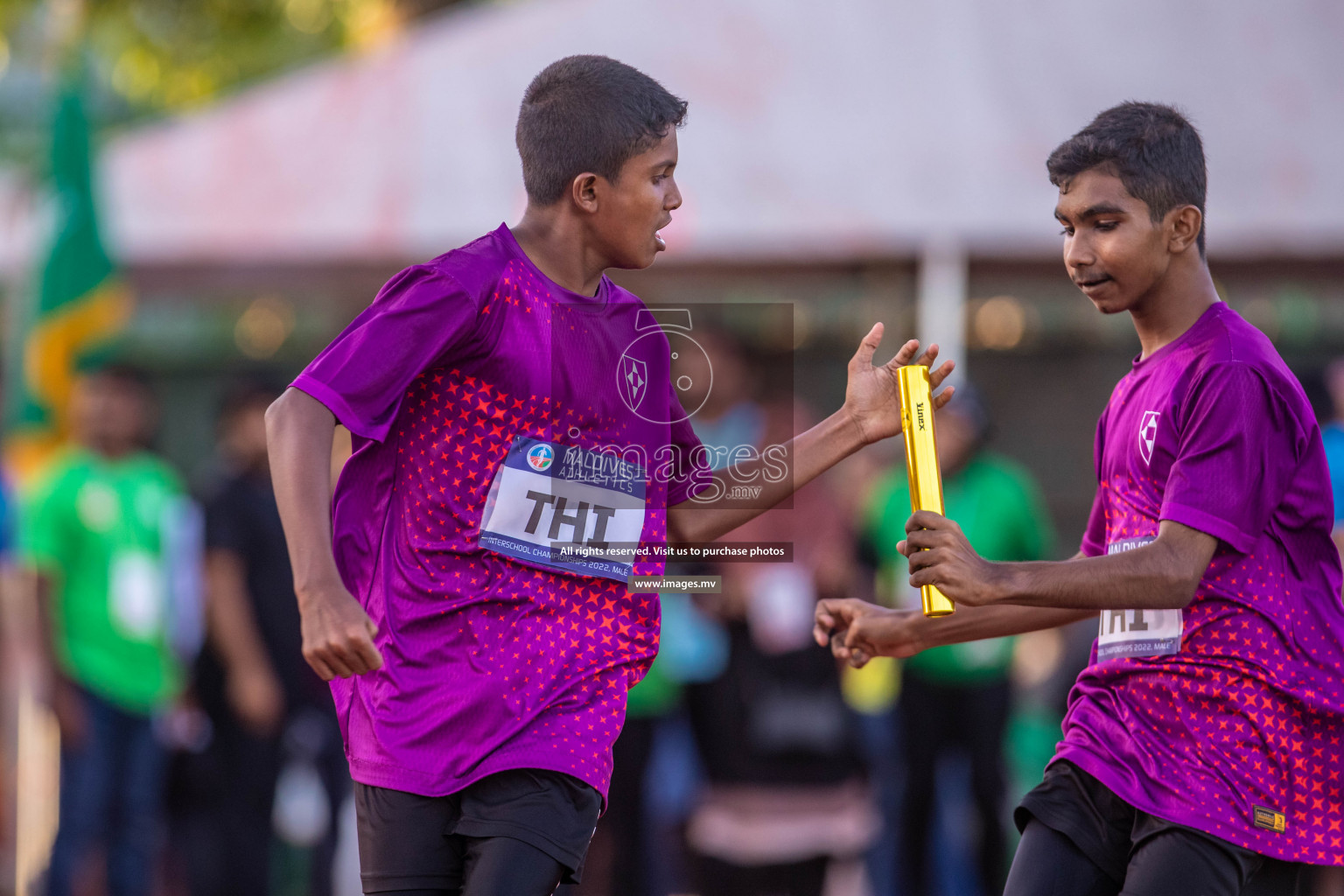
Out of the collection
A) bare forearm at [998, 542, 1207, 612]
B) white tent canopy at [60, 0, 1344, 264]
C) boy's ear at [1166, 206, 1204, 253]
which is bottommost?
bare forearm at [998, 542, 1207, 612]

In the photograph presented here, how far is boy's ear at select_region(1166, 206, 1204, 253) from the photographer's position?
3064 mm

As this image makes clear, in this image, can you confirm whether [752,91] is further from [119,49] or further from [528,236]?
[119,49]

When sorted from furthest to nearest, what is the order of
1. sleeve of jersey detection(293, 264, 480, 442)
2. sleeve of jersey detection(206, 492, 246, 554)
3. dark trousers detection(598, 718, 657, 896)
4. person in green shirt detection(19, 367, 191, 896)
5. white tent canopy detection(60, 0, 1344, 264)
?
white tent canopy detection(60, 0, 1344, 264), sleeve of jersey detection(206, 492, 246, 554), person in green shirt detection(19, 367, 191, 896), dark trousers detection(598, 718, 657, 896), sleeve of jersey detection(293, 264, 480, 442)

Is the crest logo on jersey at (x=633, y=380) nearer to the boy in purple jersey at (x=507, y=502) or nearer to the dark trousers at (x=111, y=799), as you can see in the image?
the boy in purple jersey at (x=507, y=502)

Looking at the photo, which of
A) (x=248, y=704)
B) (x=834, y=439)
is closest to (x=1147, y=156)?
(x=834, y=439)

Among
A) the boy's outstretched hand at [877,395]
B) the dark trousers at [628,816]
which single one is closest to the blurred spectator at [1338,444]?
the dark trousers at [628,816]

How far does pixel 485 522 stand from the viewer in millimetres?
2945

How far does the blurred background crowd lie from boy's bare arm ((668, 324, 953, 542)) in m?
0.44

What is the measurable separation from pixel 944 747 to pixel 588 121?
194 inches

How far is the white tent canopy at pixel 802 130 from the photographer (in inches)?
396

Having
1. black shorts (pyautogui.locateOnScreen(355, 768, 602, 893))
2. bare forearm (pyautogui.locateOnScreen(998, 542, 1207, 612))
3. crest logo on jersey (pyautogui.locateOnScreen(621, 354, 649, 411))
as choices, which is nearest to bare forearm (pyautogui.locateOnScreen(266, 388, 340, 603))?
black shorts (pyautogui.locateOnScreen(355, 768, 602, 893))

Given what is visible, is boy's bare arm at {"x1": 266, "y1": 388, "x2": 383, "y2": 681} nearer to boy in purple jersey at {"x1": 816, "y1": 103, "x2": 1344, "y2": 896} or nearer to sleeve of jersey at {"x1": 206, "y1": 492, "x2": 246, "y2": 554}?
boy in purple jersey at {"x1": 816, "y1": 103, "x2": 1344, "y2": 896}

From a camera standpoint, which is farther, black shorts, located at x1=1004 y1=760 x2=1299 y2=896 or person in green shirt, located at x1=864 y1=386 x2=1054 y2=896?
person in green shirt, located at x1=864 y1=386 x2=1054 y2=896

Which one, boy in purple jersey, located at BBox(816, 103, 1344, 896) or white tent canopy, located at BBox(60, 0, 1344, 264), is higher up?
white tent canopy, located at BBox(60, 0, 1344, 264)
